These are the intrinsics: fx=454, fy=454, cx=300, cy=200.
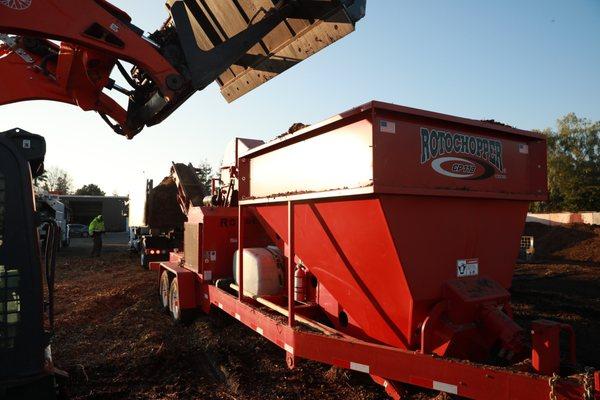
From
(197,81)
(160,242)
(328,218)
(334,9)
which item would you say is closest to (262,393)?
(328,218)

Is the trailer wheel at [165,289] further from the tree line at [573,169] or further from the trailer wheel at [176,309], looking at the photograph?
the tree line at [573,169]

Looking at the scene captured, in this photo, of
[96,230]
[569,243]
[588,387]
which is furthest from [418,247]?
[569,243]

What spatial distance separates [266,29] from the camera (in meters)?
4.62

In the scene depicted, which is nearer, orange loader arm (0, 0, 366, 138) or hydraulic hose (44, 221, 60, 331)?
hydraulic hose (44, 221, 60, 331)

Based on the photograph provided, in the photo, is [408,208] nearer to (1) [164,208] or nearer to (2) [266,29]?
(2) [266,29]

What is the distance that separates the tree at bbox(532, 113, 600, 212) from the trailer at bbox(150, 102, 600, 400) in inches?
1431

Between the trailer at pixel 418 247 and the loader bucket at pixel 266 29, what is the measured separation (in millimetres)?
A: 1074

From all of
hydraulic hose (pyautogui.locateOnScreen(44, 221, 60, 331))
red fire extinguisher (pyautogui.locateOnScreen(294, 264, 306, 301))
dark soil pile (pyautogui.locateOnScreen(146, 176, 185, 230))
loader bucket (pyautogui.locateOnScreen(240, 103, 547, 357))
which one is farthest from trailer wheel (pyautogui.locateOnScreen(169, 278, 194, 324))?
dark soil pile (pyautogui.locateOnScreen(146, 176, 185, 230))

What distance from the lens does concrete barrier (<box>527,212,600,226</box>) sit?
25750 mm

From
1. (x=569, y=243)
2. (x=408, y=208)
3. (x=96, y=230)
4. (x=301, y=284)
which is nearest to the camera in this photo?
(x=408, y=208)

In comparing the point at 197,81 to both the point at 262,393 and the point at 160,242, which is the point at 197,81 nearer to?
the point at 262,393

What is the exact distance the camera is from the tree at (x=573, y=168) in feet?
117

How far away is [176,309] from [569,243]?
19620mm

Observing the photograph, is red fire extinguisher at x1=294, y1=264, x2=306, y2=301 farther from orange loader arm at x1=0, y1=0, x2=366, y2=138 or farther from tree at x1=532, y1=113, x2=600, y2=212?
tree at x1=532, y1=113, x2=600, y2=212
